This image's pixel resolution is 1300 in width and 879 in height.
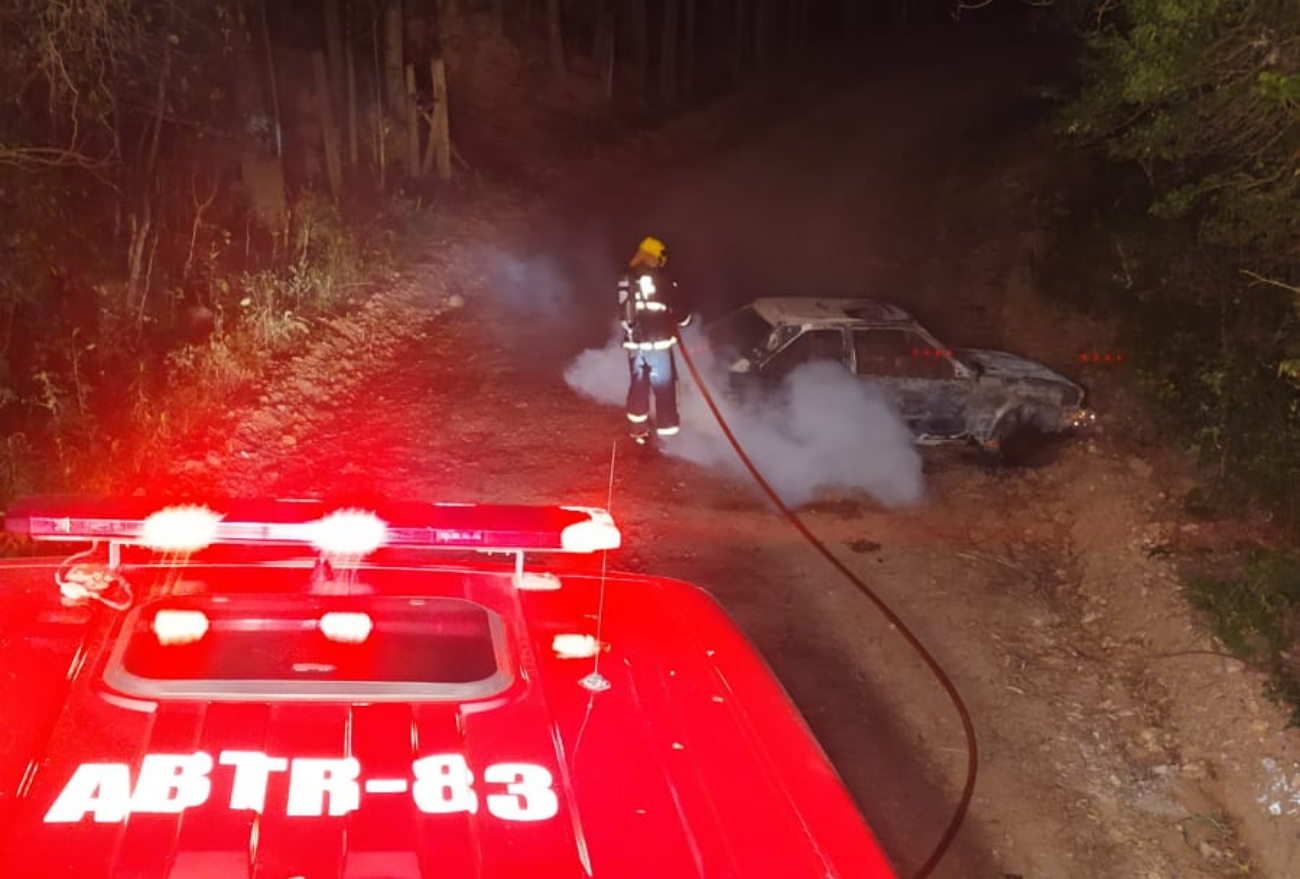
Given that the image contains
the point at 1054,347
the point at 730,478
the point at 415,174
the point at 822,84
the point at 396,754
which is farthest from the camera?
the point at 822,84

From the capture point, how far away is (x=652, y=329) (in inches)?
348

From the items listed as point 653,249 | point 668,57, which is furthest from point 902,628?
point 668,57

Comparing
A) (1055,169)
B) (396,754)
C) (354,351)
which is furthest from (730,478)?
(1055,169)

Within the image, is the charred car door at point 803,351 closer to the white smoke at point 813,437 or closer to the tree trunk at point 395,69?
the white smoke at point 813,437

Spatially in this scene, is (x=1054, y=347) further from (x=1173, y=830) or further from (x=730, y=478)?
(x=1173, y=830)

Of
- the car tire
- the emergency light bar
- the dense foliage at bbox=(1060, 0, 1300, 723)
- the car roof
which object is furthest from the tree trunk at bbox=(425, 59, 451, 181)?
the emergency light bar

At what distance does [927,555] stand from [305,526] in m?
6.32

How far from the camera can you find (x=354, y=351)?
35.1ft

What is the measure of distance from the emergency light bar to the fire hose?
2080 mm

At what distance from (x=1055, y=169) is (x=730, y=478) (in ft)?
37.1

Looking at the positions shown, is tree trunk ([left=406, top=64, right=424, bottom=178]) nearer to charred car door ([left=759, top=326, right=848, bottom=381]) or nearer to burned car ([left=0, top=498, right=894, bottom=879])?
charred car door ([left=759, top=326, right=848, bottom=381])

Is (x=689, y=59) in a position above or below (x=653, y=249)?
above

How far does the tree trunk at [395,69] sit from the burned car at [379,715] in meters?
14.1

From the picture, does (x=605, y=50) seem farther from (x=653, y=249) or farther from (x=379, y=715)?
(x=379, y=715)
